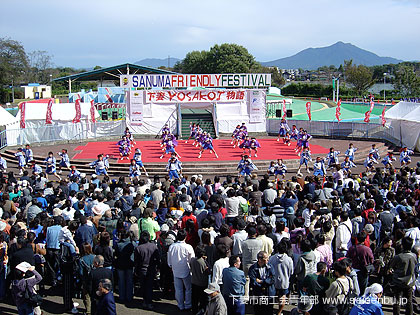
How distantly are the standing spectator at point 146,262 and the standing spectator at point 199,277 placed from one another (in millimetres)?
845

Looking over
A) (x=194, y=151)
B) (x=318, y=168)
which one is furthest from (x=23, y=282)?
(x=194, y=151)

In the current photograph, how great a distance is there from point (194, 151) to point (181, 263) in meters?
18.4

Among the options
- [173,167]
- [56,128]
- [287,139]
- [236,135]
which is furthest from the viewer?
[56,128]

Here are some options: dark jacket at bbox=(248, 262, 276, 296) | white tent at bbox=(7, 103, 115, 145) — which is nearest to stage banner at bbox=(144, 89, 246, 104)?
white tent at bbox=(7, 103, 115, 145)

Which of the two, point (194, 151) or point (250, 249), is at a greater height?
point (194, 151)

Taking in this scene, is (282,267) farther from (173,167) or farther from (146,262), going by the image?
(173,167)

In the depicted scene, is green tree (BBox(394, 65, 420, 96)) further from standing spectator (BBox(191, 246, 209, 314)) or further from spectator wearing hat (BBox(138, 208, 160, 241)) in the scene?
standing spectator (BBox(191, 246, 209, 314))

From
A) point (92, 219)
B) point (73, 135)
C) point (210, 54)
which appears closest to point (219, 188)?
point (92, 219)

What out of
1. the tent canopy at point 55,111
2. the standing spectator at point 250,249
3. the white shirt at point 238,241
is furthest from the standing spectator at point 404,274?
the tent canopy at point 55,111

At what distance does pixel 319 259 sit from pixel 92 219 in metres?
4.86

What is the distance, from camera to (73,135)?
100 ft

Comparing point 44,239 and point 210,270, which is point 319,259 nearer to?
point 210,270

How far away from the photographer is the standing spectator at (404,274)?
7.17 metres

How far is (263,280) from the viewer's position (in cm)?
696
